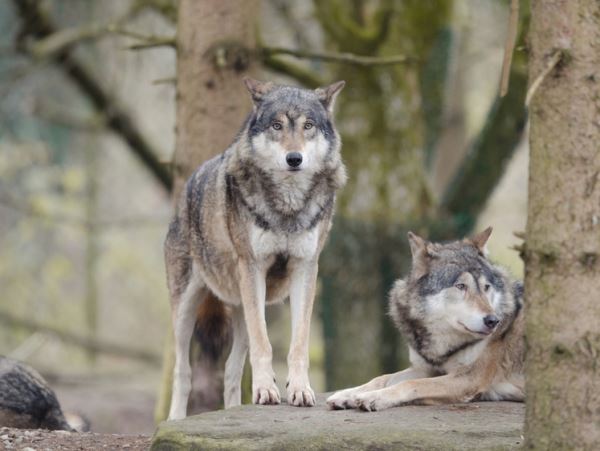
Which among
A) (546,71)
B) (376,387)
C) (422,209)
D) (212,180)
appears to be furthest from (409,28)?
(546,71)

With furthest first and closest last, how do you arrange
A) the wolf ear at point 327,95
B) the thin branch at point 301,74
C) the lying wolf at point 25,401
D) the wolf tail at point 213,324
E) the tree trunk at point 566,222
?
1. the thin branch at point 301,74
2. the wolf tail at point 213,324
3. the wolf ear at point 327,95
4. the lying wolf at point 25,401
5. the tree trunk at point 566,222

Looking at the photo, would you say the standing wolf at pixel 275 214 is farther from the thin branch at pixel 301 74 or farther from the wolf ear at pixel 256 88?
the thin branch at pixel 301 74

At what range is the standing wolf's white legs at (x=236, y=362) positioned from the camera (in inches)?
272

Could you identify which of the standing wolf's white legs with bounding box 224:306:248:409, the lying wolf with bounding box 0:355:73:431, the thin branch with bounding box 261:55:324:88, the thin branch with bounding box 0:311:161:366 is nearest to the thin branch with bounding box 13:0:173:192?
the thin branch with bounding box 261:55:324:88

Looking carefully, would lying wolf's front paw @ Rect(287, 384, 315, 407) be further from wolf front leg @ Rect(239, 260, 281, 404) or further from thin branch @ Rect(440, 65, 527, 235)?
thin branch @ Rect(440, 65, 527, 235)

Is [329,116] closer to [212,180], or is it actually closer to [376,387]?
[212,180]

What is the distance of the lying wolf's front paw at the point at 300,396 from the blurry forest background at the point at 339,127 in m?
2.64

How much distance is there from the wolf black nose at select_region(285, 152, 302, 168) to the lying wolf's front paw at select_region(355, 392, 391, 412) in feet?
4.53

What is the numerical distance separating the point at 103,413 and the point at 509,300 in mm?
A: 6354

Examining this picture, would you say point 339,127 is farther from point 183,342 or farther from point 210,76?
point 183,342

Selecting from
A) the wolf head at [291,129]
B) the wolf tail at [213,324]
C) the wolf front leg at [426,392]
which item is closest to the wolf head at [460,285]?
the wolf front leg at [426,392]

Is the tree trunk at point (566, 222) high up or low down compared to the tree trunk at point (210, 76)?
down

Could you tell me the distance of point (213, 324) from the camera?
718cm

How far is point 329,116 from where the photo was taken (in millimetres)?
6414
